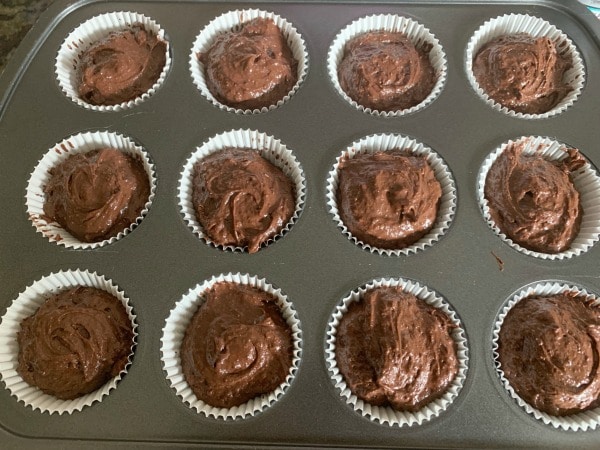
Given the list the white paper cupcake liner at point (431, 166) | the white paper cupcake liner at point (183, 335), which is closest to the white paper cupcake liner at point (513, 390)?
the white paper cupcake liner at point (431, 166)

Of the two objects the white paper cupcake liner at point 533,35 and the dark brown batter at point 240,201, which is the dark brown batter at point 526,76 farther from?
the dark brown batter at point 240,201

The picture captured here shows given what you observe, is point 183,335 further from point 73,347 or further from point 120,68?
point 120,68

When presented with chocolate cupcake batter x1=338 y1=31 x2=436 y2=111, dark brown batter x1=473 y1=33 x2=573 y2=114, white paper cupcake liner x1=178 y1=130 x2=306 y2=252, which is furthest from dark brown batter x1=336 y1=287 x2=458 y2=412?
dark brown batter x1=473 y1=33 x2=573 y2=114

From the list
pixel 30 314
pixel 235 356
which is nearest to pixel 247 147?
pixel 235 356

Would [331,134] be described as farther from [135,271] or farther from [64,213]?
[64,213]

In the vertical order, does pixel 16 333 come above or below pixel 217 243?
below

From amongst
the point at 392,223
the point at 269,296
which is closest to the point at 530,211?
the point at 392,223
